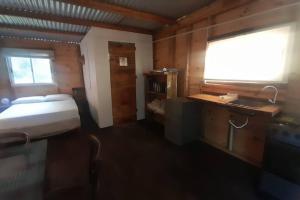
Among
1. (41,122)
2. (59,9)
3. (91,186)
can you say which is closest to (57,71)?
(41,122)

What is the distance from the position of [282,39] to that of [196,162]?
6.36ft

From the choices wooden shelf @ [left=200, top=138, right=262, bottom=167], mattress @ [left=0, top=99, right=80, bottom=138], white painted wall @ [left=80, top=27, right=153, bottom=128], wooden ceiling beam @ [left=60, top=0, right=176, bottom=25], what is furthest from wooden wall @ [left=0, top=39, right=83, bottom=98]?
wooden shelf @ [left=200, top=138, right=262, bottom=167]

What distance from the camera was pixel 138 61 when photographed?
4020 millimetres

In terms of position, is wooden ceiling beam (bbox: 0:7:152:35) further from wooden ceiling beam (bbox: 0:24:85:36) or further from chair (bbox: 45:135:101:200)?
chair (bbox: 45:135:101:200)

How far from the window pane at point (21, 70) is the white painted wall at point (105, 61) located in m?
2.29

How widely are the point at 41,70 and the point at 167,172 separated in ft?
15.9

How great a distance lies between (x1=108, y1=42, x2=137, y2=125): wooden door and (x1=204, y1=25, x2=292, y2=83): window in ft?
6.43

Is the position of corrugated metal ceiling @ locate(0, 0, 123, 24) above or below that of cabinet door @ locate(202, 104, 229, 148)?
above

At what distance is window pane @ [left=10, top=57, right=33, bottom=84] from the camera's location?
4409 mm

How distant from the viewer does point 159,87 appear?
3.66 meters

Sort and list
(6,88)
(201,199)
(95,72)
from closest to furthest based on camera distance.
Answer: (201,199), (95,72), (6,88)

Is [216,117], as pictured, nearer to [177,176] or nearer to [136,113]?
[177,176]

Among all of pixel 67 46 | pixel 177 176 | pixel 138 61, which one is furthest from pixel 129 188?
pixel 67 46

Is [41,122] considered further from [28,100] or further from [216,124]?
[216,124]
